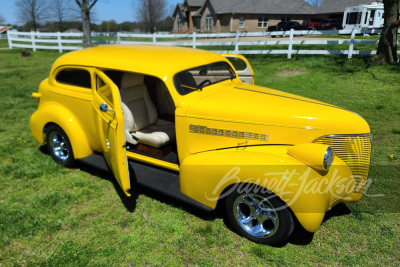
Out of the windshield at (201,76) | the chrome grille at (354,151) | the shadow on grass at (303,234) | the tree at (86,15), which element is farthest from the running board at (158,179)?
the tree at (86,15)

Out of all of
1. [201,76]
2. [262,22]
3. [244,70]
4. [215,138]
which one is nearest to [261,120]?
[215,138]

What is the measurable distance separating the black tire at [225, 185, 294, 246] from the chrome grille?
0.79m

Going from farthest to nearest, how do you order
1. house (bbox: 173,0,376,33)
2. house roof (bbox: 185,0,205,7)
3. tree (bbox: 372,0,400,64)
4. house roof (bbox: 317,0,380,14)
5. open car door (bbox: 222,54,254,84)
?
house roof (bbox: 185,0,205,7) → house (bbox: 173,0,376,33) → house roof (bbox: 317,0,380,14) → tree (bbox: 372,0,400,64) → open car door (bbox: 222,54,254,84)

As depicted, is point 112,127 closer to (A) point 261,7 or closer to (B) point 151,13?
(A) point 261,7

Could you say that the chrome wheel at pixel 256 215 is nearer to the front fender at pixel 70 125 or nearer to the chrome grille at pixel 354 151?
the chrome grille at pixel 354 151

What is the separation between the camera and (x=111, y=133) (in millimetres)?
3574

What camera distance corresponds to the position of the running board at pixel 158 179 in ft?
11.3

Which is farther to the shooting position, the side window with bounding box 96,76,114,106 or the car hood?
the side window with bounding box 96,76,114,106

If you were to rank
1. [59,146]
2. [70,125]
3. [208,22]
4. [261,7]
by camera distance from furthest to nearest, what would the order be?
1. [208,22]
2. [261,7]
3. [59,146]
4. [70,125]

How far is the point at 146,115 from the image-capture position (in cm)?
465

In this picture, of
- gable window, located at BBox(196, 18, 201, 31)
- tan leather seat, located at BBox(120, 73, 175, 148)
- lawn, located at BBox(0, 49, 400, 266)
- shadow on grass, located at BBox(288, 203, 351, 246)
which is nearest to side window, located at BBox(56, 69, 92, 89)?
tan leather seat, located at BBox(120, 73, 175, 148)

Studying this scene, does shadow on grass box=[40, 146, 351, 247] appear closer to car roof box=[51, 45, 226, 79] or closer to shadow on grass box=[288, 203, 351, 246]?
shadow on grass box=[288, 203, 351, 246]

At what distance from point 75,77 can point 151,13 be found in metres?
47.8

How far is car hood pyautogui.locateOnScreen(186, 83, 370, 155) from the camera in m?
3.03
